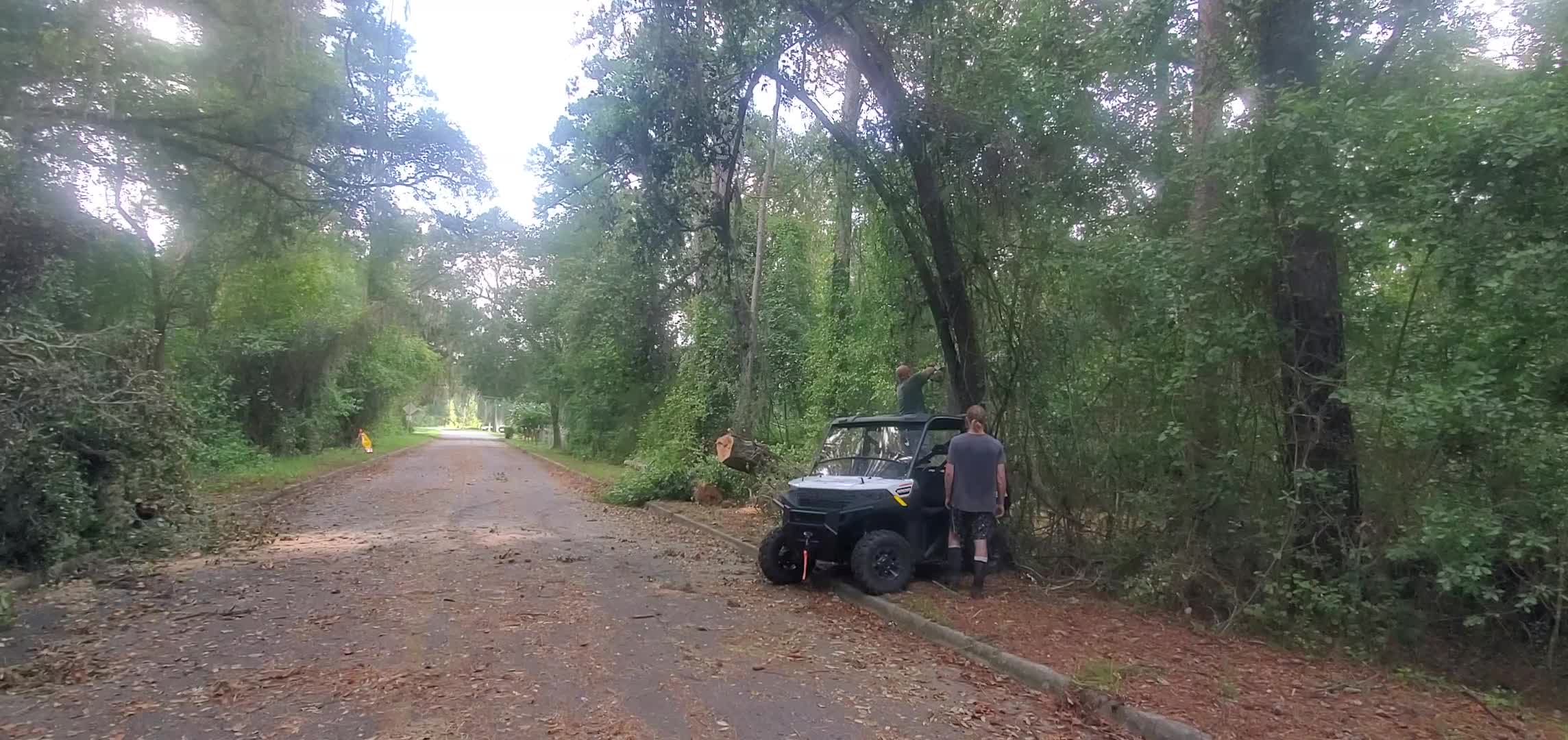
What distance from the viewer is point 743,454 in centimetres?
1767

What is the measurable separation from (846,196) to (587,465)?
2490 cm

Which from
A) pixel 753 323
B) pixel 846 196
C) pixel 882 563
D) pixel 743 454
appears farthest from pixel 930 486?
pixel 753 323

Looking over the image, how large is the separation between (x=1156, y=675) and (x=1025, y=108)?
19.3 feet

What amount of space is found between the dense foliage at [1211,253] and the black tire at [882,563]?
5.75 feet

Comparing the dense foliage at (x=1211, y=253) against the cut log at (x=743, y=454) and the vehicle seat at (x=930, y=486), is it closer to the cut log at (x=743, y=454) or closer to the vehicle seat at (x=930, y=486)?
the vehicle seat at (x=930, y=486)

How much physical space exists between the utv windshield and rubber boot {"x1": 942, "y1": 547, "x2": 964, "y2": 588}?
88cm

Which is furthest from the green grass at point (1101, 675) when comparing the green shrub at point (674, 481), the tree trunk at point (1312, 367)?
the green shrub at point (674, 481)

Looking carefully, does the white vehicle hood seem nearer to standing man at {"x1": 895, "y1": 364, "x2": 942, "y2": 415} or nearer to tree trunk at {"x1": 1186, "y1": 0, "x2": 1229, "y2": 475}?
standing man at {"x1": 895, "y1": 364, "x2": 942, "y2": 415}

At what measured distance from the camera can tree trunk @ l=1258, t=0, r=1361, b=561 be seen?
759 centimetres

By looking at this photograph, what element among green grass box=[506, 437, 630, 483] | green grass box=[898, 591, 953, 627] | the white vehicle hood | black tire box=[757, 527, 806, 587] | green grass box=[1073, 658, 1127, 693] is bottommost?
green grass box=[1073, 658, 1127, 693]

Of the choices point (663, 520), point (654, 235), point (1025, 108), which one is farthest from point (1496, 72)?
point (663, 520)

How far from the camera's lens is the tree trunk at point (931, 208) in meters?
10.7

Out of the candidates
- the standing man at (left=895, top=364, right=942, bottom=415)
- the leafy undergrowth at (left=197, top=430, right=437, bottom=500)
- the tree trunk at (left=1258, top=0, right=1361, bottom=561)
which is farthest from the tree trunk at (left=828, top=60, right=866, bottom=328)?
the leafy undergrowth at (left=197, top=430, right=437, bottom=500)

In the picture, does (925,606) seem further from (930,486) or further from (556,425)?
(556,425)
